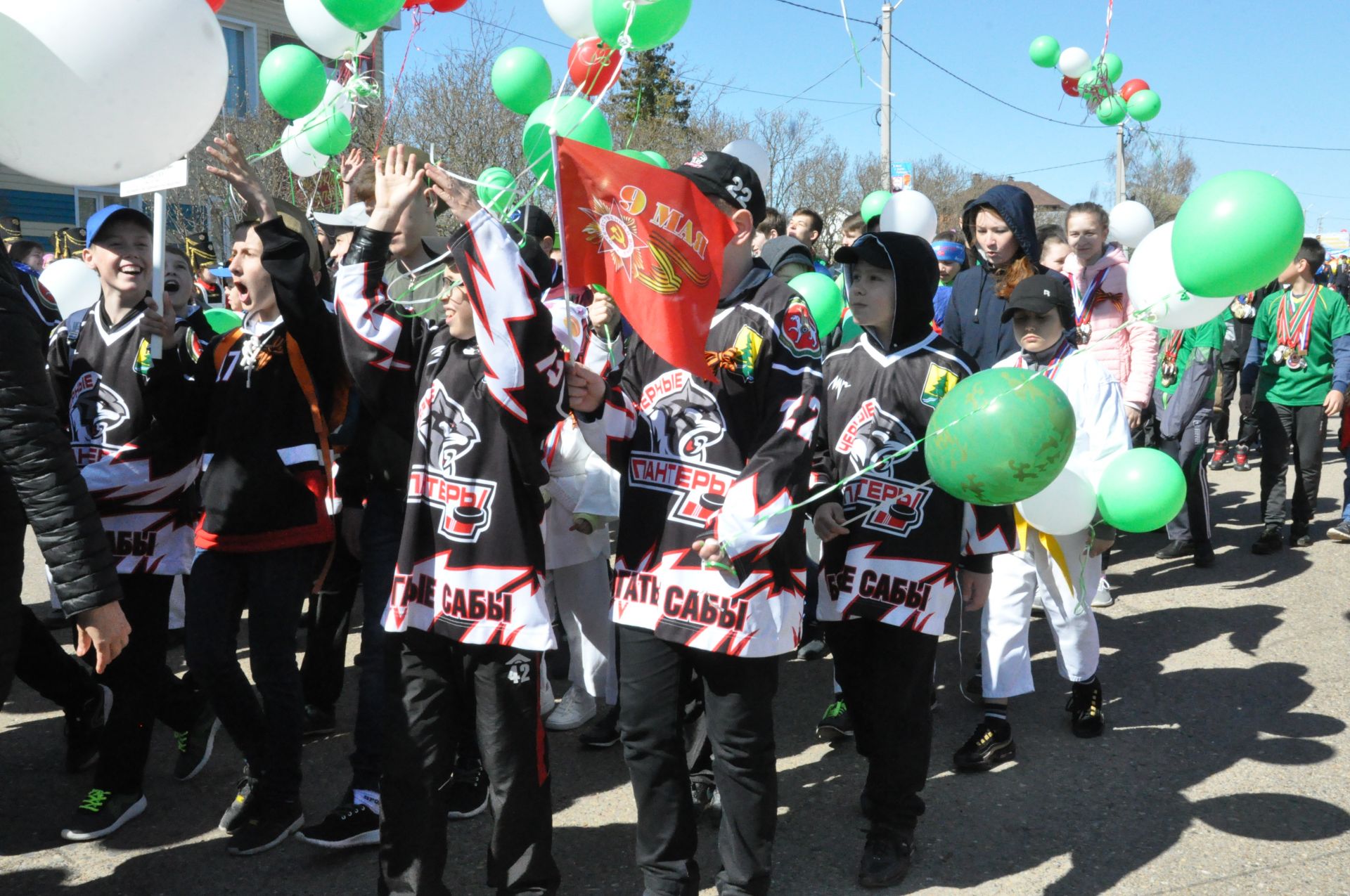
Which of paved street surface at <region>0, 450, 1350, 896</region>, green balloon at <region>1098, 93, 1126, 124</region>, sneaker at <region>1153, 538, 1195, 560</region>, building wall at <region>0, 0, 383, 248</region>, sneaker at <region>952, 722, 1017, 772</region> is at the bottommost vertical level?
paved street surface at <region>0, 450, 1350, 896</region>

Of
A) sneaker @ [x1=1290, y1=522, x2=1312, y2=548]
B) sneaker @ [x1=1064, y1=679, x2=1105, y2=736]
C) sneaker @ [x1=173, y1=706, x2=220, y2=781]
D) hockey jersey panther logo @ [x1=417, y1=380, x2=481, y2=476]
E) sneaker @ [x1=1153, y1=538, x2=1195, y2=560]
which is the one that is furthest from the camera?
sneaker @ [x1=1290, y1=522, x2=1312, y2=548]

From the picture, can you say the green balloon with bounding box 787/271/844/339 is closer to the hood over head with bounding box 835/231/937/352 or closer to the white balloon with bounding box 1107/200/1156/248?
the hood over head with bounding box 835/231/937/352

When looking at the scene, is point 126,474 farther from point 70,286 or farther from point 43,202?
point 43,202

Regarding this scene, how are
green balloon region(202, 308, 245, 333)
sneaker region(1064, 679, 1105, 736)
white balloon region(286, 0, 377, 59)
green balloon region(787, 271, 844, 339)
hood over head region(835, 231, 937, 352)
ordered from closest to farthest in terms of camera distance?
hood over head region(835, 231, 937, 352), sneaker region(1064, 679, 1105, 736), white balloon region(286, 0, 377, 59), green balloon region(787, 271, 844, 339), green balloon region(202, 308, 245, 333)

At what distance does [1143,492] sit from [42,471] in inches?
136

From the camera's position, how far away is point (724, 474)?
9.80 ft

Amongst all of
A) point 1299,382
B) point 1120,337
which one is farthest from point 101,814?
point 1299,382

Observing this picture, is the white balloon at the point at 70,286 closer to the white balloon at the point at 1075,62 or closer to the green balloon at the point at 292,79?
the green balloon at the point at 292,79

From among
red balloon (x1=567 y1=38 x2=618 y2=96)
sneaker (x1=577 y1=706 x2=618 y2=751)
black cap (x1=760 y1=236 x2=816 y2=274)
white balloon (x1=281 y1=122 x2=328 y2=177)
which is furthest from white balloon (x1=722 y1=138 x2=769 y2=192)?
sneaker (x1=577 y1=706 x2=618 y2=751)

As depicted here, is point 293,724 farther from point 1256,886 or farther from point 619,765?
point 1256,886

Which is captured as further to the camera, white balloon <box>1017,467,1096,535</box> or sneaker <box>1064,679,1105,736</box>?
sneaker <box>1064,679,1105,736</box>

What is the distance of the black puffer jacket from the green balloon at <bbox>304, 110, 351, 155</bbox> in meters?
2.91

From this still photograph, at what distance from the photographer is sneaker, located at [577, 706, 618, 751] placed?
4.52 metres

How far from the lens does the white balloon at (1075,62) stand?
9000mm
